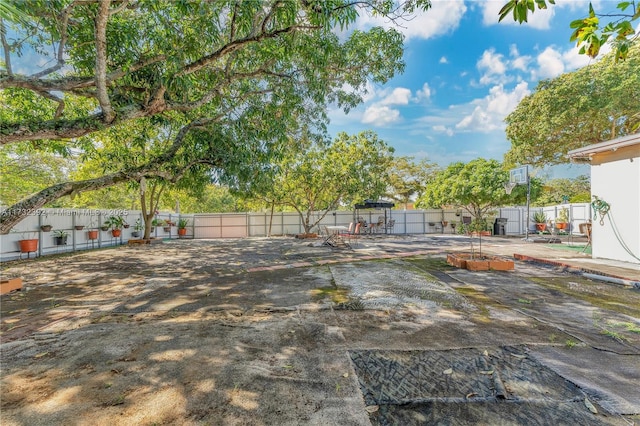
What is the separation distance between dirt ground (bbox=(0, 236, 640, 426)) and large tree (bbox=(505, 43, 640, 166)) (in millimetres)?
10014

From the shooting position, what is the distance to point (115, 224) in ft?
38.0

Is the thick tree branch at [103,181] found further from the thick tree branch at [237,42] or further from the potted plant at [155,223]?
the potted plant at [155,223]

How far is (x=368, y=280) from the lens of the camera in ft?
15.7

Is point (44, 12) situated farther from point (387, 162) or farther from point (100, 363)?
point (387, 162)

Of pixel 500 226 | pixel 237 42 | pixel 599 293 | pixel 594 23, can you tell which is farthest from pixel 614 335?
pixel 500 226

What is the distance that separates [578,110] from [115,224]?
64.2ft

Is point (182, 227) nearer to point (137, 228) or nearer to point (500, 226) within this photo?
point (137, 228)

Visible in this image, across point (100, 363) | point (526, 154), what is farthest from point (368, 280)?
point (526, 154)

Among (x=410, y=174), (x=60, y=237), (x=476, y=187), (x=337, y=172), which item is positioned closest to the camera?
(x=60, y=237)

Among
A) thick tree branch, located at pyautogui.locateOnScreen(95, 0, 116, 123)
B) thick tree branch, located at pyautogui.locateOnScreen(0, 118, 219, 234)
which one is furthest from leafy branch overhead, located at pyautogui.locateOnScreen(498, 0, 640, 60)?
thick tree branch, located at pyautogui.locateOnScreen(0, 118, 219, 234)

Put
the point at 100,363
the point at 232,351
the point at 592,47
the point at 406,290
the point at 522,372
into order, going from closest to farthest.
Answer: the point at 592,47 → the point at 522,372 → the point at 100,363 → the point at 232,351 → the point at 406,290

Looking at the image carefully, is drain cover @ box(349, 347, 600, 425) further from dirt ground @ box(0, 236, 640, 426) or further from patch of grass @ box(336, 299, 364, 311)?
patch of grass @ box(336, 299, 364, 311)

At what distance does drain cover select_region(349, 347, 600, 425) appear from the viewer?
1530mm

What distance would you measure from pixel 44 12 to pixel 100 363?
429cm
